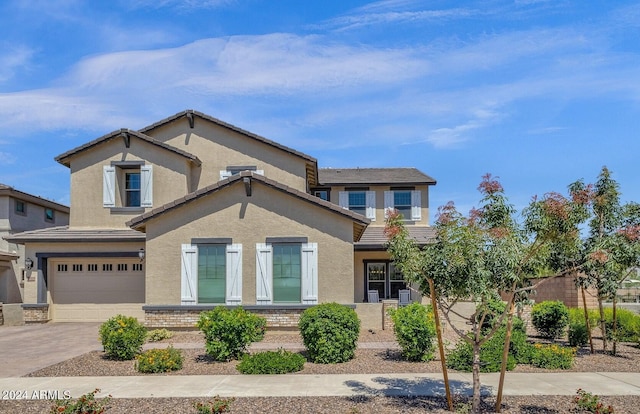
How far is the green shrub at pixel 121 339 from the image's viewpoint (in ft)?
42.8

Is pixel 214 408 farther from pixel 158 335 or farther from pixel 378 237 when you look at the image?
pixel 378 237

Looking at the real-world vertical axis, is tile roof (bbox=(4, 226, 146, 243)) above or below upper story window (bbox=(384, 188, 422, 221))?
below

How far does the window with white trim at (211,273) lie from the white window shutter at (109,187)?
5.65 meters

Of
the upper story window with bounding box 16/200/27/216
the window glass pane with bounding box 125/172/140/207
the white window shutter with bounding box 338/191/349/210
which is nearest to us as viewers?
the window glass pane with bounding box 125/172/140/207

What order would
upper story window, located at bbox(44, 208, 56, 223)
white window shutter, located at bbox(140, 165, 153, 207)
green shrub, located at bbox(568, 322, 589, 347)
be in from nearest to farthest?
green shrub, located at bbox(568, 322, 589, 347)
white window shutter, located at bbox(140, 165, 153, 207)
upper story window, located at bbox(44, 208, 56, 223)

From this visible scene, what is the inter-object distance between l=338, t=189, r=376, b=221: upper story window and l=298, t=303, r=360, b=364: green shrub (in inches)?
523

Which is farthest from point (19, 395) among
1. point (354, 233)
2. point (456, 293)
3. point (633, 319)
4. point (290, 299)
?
point (633, 319)

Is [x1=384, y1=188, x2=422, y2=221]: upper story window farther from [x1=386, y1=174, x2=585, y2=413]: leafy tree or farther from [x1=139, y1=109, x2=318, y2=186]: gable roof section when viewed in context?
[x1=386, y1=174, x2=585, y2=413]: leafy tree

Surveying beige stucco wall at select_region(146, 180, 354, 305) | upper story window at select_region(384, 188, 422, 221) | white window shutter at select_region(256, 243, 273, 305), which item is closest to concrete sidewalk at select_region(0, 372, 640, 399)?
white window shutter at select_region(256, 243, 273, 305)

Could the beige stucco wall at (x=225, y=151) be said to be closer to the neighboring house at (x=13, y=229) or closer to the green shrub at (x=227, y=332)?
the neighboring house at (x=13, y=229)

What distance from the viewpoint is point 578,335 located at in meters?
15.6

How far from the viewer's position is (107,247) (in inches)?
834

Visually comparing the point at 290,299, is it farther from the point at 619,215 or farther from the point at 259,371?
the point at 619,215

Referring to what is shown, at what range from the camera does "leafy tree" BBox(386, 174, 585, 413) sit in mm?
7895
